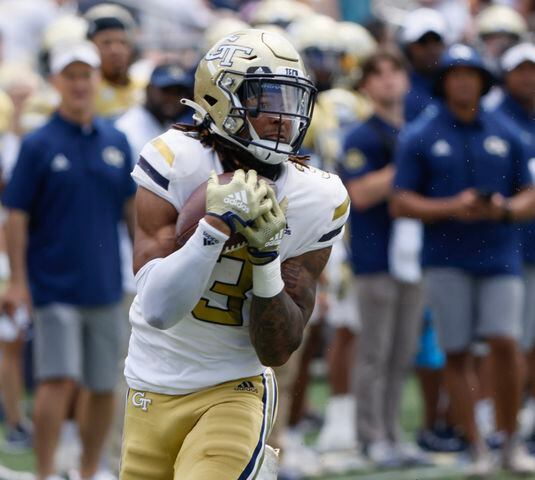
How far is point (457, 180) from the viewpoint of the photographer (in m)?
7.09

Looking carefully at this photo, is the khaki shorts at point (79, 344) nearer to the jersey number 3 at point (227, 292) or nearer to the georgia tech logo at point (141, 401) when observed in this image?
the georgia tech logo at point (141, 401)

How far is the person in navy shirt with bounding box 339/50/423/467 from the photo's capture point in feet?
25.1

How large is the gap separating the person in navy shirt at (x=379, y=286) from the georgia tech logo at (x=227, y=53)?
3433 mm

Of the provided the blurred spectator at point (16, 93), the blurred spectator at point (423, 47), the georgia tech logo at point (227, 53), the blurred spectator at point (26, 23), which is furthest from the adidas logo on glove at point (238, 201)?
the blurred spectator at point (26, 23)

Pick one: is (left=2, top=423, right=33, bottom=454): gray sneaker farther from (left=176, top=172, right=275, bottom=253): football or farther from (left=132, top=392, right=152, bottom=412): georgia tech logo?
(left=176, top=172, right=275, bottom=253): football

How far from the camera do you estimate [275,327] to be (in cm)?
397

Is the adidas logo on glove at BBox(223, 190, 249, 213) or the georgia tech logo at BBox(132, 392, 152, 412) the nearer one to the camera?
the adidas logo on glove at BBox(223, 190, 249, 213)

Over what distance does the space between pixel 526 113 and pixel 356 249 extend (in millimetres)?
1216

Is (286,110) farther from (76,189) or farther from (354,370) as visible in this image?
(354,370)

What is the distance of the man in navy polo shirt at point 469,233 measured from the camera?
6.99m

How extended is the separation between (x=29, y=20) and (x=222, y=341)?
26.2ft

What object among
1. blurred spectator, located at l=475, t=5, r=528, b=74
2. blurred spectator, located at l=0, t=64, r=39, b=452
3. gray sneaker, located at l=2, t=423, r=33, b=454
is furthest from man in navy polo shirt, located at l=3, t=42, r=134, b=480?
blurred spectator, located at l=475, t=5, r=528, b=74

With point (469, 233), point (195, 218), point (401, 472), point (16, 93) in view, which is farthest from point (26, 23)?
point (195, 218)

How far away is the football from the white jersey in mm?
79
